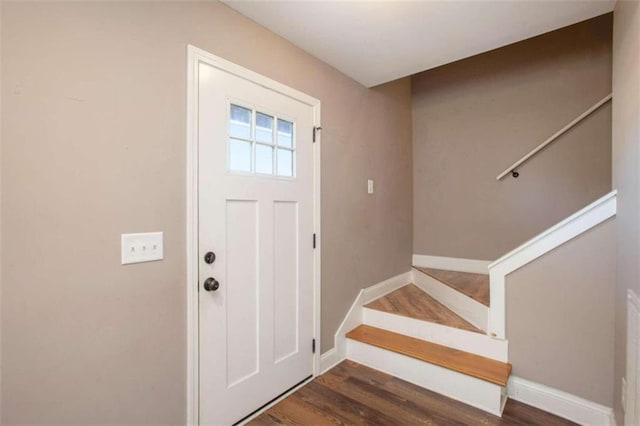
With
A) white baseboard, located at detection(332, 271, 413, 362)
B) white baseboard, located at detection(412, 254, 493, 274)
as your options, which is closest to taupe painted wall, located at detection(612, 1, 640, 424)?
white baseboard, located at detection(412, 254, 493, 274)

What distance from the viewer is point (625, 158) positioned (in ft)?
4.60

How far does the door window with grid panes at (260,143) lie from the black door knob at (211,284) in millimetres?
610

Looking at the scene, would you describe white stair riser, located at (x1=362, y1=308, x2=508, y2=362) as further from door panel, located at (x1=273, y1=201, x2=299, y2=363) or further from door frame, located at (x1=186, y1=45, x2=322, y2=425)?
door frame, located at (x1=186, y1=45, x2=322, y2=425)

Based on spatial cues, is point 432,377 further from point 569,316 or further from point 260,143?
point 260,143

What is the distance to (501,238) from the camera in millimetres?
2932

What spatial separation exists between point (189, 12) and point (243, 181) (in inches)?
34.3

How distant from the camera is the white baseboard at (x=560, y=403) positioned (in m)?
1.64

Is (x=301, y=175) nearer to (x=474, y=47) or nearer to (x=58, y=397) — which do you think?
(x=474, y=47)

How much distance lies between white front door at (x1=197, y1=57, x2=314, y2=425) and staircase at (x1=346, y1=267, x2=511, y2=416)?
0.62 meters

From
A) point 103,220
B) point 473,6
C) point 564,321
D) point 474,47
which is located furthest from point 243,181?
point 564,321

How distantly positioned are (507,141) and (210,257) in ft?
9.82

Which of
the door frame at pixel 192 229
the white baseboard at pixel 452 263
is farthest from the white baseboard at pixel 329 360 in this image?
the white baseboard at pixel 452 263

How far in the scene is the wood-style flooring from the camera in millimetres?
1697

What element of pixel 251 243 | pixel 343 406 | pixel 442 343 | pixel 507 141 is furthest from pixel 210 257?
pixel 507 141
